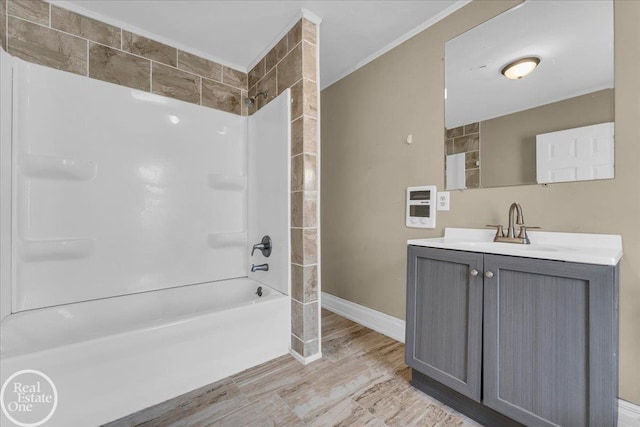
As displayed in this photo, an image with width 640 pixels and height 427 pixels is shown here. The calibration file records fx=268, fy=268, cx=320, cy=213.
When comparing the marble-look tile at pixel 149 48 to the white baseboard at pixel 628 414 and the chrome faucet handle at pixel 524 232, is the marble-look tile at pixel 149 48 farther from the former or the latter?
the white baseboard at pixel 628 414

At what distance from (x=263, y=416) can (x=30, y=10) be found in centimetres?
277

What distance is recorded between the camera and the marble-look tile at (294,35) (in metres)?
1.84

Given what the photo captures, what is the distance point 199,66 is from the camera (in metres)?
2.31

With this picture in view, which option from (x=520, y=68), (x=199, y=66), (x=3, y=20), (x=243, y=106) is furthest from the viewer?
(x=243, y=106)

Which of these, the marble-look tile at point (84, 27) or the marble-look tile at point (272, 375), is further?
the marble-look tile at point (84, 27)

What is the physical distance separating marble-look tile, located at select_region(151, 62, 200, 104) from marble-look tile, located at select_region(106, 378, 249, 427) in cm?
214

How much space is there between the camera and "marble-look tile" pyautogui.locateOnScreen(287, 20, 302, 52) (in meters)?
1.84

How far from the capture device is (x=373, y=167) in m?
2.29

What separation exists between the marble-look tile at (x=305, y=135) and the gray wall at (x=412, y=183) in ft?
2.21

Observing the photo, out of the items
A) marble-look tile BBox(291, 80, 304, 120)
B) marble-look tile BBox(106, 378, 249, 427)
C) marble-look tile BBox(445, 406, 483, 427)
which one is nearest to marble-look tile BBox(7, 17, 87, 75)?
marble-look tile BBox(291, 80, 304, 120)

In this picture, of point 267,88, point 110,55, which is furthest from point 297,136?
point 110,55

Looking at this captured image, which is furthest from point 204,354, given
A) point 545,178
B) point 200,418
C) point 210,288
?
point 545,178

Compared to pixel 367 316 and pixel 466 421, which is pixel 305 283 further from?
pixel 466 421

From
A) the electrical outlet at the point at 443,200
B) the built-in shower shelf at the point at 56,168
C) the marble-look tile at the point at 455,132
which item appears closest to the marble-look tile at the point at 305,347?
the electrical outlet at the point at 443,200
